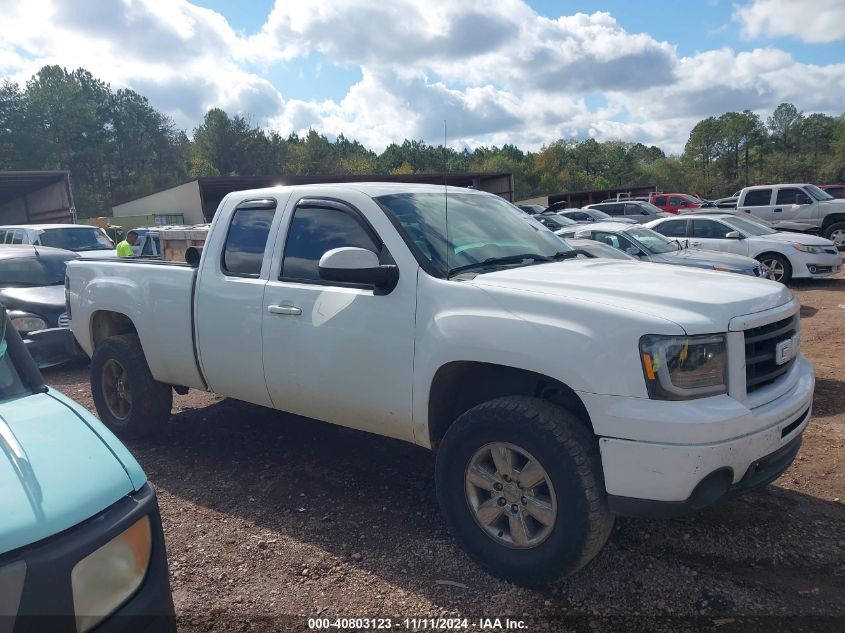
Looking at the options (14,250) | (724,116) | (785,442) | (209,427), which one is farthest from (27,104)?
(724,116)

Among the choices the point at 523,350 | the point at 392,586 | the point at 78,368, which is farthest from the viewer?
the point at 78,368

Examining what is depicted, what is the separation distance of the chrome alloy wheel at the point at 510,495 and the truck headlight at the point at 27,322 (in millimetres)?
6680

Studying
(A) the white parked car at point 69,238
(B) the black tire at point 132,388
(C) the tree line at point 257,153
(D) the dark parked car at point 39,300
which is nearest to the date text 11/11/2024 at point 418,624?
(B) the black tire at point 132,388

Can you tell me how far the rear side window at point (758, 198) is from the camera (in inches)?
773

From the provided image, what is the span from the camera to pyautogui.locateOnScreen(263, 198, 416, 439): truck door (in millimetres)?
3426

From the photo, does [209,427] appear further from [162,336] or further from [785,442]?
[785,442]

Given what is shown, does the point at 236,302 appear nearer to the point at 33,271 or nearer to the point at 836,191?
the point at 33,271

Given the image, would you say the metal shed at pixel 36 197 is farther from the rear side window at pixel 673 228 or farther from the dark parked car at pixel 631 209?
the dark parked car at pixel 631 209

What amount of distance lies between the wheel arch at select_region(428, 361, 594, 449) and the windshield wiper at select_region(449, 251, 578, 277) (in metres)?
0.53

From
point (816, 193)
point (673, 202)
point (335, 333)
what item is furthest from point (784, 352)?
A: point (673, 202)

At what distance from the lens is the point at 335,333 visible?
3.63 meters

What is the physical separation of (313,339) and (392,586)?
55.5 inches

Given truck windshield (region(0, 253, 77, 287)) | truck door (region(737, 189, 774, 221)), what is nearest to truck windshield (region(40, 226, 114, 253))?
truck windshield (region(0, 253, 77, 287))

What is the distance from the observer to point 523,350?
2908 mm
